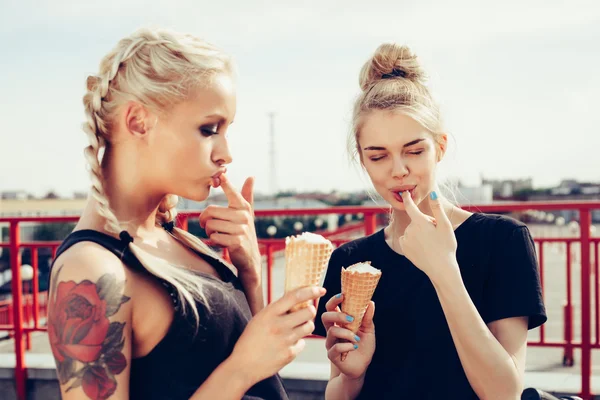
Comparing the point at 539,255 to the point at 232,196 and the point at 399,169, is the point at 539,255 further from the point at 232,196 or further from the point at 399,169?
the point at 232,196

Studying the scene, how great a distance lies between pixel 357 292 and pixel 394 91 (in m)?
0.80

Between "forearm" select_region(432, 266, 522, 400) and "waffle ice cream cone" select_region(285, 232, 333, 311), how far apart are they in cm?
38

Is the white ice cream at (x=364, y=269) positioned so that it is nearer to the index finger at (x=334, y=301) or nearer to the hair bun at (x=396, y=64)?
the index finger at (x=334, y=301)

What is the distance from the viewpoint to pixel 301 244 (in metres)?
1.81

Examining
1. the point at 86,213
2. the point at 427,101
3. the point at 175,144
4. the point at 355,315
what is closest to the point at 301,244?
the point at 355,315

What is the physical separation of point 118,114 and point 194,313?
574 millimetres

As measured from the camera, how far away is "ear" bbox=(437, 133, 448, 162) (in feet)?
7.35

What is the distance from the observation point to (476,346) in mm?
1781

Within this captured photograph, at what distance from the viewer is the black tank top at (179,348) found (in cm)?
143

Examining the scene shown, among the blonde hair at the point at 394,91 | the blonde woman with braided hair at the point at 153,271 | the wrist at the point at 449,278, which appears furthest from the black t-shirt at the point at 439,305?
the blonde woman with braided hair at the point at 153,271

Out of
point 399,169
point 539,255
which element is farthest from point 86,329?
point 539,255

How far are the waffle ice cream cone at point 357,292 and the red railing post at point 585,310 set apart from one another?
296cm

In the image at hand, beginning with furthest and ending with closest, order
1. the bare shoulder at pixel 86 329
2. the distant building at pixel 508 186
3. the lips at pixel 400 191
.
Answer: the distant building at pixel 508 186, the lips at pixel 400 191, the bare shoulder at pixel 86 329

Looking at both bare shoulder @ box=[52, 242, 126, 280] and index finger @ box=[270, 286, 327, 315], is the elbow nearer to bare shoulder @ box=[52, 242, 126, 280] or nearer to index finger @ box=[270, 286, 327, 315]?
index finger @ box=[270, 286, 327, 315]
